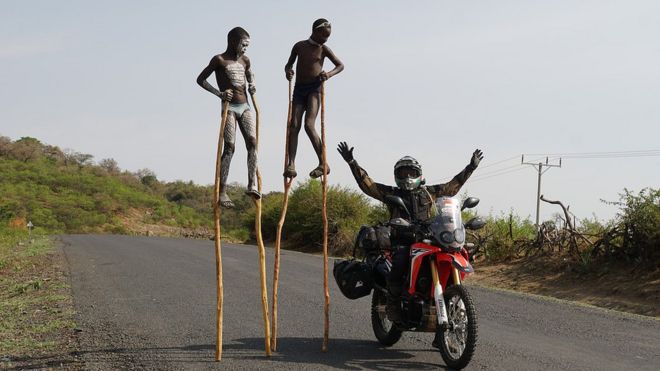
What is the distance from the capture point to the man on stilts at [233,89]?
7.14 meters

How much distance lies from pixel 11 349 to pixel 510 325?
6550 mm

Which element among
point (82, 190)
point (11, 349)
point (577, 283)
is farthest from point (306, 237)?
point (82, 190)

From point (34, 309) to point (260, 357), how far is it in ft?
18.2

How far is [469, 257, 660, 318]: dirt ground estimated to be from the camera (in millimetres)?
13570

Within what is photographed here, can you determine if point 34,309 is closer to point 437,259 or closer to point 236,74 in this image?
point 236,74

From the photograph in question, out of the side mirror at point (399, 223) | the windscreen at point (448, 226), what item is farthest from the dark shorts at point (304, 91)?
the windscreen at point (448, 226)

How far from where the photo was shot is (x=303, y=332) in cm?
899

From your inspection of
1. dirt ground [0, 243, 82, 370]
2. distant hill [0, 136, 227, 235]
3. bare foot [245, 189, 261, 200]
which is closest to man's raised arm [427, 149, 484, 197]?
bare foot [245, 189, 261, 200]

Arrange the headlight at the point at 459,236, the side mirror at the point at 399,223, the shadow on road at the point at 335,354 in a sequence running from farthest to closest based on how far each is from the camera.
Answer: the shadow on road at the point at 335,354
the side mirror at the point at 399,223
the headlight at the point at 459,236

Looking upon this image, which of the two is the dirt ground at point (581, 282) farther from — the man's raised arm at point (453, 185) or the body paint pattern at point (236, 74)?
the body paint pattern at point (236, 74)

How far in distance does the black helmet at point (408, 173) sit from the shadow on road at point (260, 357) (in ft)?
5.91

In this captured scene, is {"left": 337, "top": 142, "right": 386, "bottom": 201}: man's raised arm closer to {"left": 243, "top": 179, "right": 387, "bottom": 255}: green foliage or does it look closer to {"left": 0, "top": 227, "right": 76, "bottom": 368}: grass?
{"left": 0, "top": 227, "right": 76, "bottom": 368}: grass

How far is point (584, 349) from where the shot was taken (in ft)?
27.2

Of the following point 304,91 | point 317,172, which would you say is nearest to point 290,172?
point 317,172
